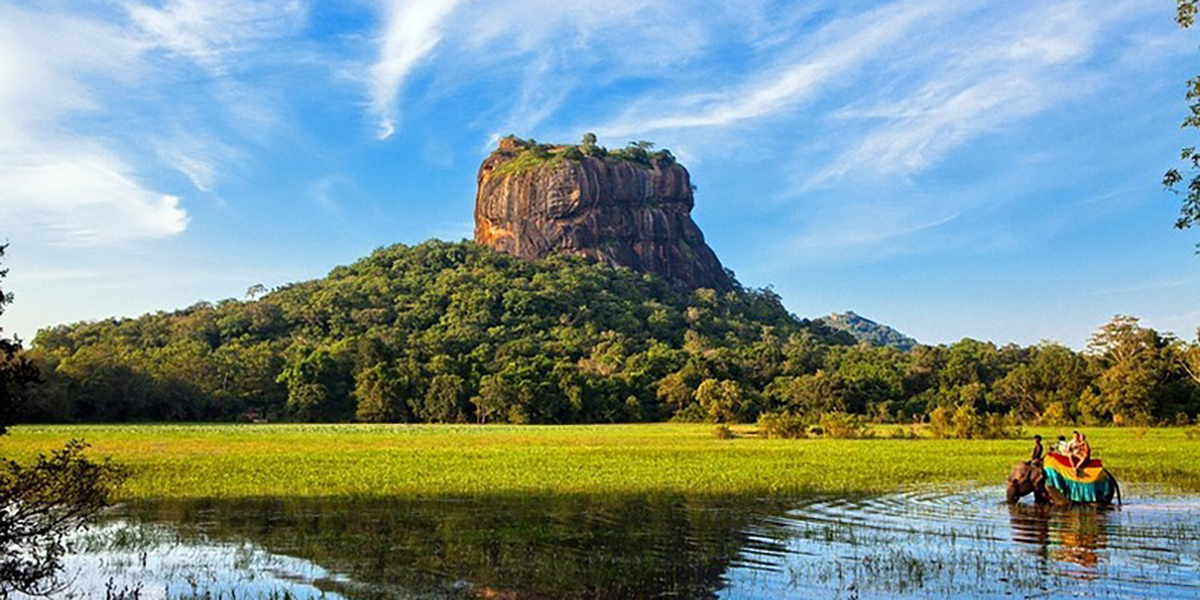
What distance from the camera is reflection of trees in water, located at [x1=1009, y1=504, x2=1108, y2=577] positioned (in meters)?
14.1

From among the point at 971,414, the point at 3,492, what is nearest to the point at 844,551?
the point at 3,492

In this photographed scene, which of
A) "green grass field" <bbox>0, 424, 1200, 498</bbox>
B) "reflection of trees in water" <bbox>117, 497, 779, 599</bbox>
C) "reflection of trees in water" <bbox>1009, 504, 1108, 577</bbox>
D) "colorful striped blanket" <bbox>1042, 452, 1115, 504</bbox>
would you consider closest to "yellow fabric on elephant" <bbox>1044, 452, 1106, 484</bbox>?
"colorful striped blanket" <bbox>1042, 452, 1115, 504</bbox>

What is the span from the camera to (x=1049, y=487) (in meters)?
20.4

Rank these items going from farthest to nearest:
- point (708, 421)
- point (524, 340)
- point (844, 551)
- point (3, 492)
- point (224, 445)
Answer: point (524, 340), point (708, 421), point (224, 445), point (844, 551), point (3, 492)

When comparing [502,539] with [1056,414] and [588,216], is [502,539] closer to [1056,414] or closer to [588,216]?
[1056,414]

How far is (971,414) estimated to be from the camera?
5356 cm

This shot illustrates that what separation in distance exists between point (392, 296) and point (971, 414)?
277 ft

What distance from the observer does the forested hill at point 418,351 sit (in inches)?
3137

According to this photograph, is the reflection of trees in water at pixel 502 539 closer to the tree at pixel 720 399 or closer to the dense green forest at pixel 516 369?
the dense green forest at pixel 516 369

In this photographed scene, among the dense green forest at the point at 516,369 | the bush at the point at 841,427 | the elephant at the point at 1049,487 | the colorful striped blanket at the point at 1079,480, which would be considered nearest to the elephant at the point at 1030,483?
the elephant at the point at 1049,487

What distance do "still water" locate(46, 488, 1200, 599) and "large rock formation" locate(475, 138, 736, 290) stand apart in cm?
15168

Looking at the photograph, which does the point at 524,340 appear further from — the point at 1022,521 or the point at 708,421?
the point at 1022,521

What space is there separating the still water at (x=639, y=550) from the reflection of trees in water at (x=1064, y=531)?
0.05m

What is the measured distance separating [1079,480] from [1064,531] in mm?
4134
